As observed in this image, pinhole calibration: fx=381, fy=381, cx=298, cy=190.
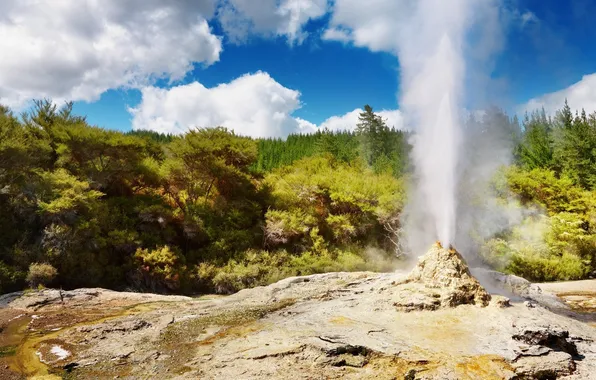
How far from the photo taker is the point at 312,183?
75.0 ft

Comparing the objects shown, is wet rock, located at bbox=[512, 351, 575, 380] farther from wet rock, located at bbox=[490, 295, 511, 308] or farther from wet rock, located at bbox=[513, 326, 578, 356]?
wet rock, located at bbox=[490, 295, 511, 308]

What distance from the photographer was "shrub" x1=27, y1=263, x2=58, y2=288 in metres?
14.9

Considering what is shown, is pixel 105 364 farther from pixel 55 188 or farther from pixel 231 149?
pixel 231 149

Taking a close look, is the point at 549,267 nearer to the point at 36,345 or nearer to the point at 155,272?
the point at 155,272

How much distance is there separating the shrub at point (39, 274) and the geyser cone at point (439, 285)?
13.6m

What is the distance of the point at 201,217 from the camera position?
20.6 meters

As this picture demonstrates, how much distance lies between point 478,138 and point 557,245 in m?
11.4

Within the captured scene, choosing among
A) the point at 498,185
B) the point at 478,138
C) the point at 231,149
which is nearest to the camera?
the point at 478,138

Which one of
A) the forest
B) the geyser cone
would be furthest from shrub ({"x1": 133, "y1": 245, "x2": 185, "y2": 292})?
the geyser cone

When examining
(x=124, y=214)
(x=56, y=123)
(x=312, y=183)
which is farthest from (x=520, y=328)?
(x=56, y=123)

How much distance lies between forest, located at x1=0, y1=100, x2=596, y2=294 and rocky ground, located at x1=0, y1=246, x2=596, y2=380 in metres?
5.55

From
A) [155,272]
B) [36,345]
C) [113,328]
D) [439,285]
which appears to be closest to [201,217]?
[155,272]

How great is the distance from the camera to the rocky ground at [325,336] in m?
6.69

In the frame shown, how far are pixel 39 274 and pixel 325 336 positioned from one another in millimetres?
12931
